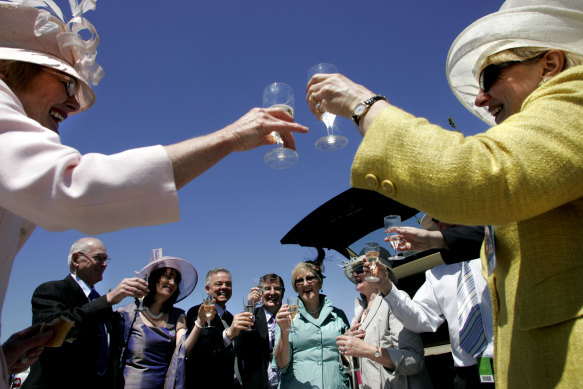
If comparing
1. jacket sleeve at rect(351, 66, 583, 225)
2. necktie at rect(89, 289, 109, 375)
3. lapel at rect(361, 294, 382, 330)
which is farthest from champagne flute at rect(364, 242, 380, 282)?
necktie at rect(89, 289, 109, 375)

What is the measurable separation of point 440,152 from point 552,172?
0.30 metres

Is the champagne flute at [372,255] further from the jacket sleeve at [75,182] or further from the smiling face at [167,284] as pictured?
the jacket sleeve at [75,182]

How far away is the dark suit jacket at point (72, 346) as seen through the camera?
3781 mm

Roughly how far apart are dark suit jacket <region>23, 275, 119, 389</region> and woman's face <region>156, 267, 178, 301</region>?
859 mm

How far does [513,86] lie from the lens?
5.33 ft

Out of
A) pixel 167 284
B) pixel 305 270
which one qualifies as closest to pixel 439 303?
pixel 305 270

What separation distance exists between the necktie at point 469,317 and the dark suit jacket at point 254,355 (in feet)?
8.81

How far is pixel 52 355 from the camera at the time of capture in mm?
3869

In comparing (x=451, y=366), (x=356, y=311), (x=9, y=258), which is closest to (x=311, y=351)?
(x=356, y=311)

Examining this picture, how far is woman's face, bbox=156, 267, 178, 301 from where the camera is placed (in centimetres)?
530

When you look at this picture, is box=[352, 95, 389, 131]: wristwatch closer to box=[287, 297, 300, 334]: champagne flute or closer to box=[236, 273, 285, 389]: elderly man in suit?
box=[287, 297, 300, 334]: champagne flute

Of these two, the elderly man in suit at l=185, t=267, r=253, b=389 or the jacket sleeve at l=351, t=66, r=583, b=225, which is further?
the elderly man in suit at l=185, t=267, r=253, b=389

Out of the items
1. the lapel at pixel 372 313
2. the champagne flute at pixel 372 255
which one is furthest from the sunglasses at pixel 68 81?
the lapel at pixel 372 313

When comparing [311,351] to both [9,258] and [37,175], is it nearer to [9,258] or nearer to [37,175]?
[9,258]
